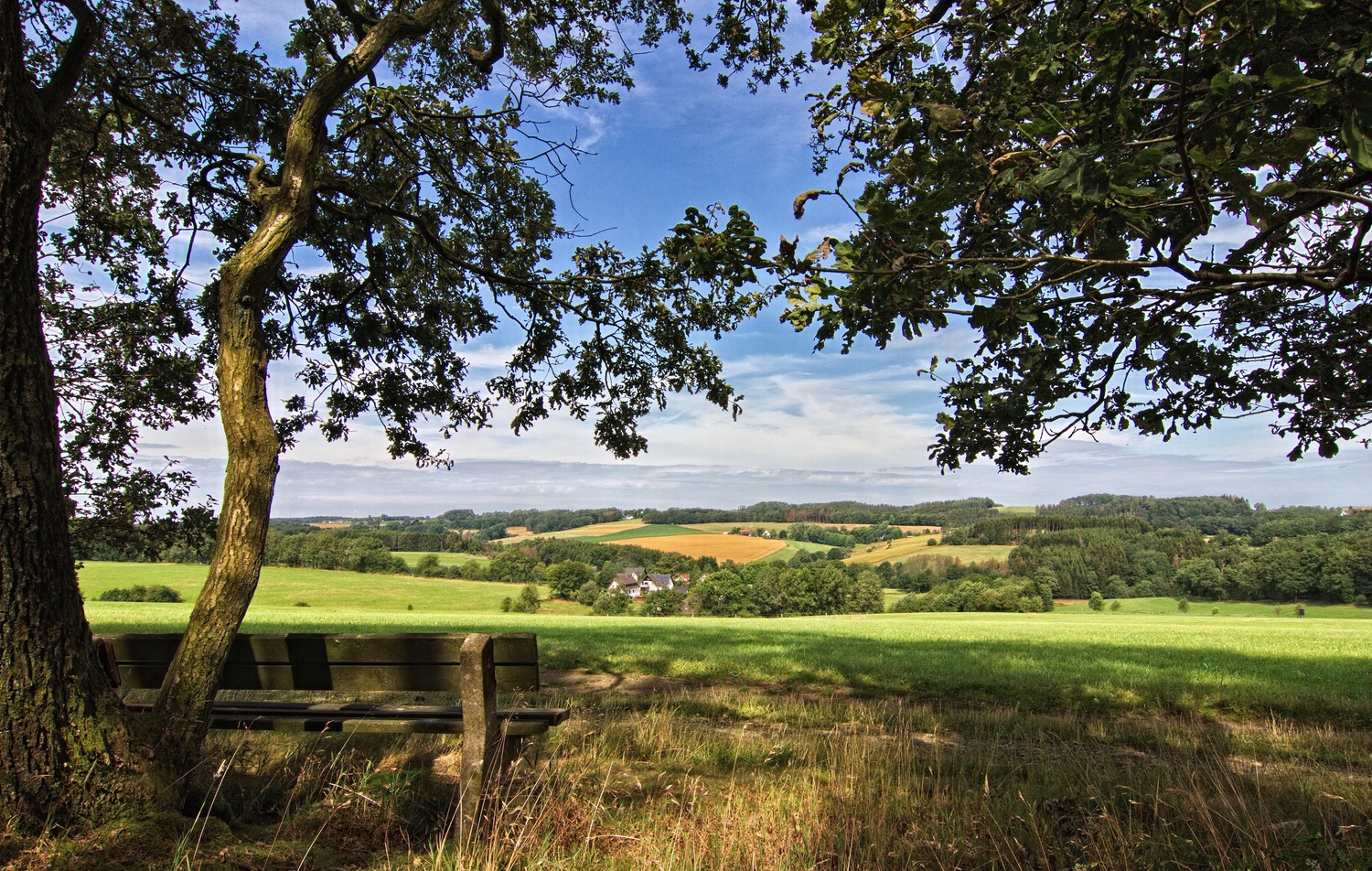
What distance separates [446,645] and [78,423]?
20.3 ft

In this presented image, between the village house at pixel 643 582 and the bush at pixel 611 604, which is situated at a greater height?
the bush at pixel 611 604

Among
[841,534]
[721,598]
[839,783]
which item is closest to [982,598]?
[721,598]

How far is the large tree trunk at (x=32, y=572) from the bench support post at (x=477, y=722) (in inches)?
57.0

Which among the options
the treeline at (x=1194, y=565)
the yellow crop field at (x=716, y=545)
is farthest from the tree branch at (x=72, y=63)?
the yellow crop field at (x=716, y=545)

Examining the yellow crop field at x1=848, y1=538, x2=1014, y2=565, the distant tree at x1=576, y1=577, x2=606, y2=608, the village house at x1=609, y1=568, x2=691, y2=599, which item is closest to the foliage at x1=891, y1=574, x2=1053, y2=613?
the yellow crop field at x1=848, y1=538, x2=1014, y2=565

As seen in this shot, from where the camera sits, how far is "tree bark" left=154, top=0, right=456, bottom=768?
3363 millimetres

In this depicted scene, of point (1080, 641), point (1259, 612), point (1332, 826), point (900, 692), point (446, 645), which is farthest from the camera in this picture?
point (1259, 612)

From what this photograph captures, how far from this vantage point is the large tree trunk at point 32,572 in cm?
277

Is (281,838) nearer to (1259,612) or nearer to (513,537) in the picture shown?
(1259,612)

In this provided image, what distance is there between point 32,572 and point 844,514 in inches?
5796

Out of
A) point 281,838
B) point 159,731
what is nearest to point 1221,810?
point 281,838

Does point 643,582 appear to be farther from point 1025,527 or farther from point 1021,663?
point 1021,663

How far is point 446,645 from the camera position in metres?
3.83

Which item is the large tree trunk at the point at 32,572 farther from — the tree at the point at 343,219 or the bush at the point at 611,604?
the bush at the point at 611,604
